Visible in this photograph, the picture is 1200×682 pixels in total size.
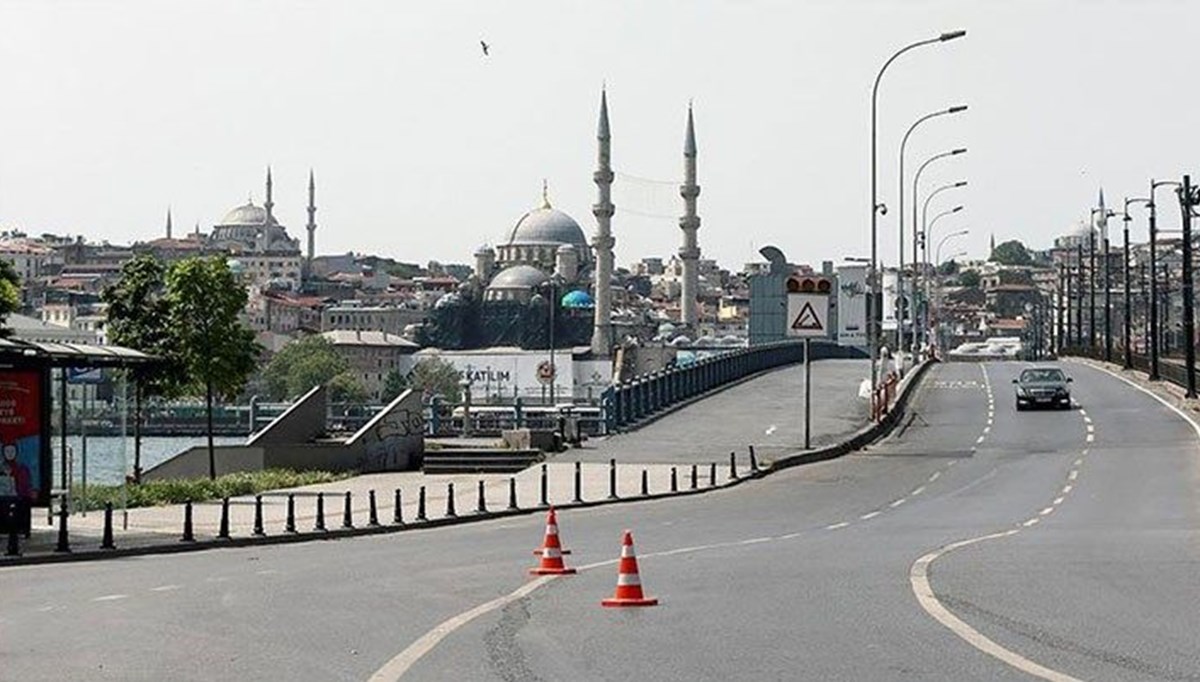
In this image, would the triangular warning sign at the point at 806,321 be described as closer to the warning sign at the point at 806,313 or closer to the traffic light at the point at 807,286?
the warning sign at the point at 806,313

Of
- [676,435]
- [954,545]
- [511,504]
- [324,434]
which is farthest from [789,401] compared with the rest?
[954,545]

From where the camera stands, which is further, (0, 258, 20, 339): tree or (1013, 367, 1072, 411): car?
(1013, 367, 1072, 411): car

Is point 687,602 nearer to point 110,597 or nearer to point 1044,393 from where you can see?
point 110,597

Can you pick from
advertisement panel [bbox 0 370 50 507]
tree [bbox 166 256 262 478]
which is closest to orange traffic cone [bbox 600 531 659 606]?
advertisement panel [bbox 0 370 50 507]

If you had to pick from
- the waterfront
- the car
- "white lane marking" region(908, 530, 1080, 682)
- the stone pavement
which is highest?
the car

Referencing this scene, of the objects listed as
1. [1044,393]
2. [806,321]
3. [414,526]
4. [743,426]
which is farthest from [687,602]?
[1044,393]

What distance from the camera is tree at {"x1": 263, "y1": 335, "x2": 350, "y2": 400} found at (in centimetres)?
16562

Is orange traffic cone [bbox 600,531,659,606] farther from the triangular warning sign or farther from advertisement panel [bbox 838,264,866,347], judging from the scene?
advertisement panel [bbox 838,264,866,347]

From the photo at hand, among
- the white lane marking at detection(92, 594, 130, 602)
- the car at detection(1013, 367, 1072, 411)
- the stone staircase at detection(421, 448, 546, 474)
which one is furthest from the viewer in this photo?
the car at detection(1013, 367, 1072, 411)

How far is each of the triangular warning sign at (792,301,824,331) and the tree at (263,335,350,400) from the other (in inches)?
4518

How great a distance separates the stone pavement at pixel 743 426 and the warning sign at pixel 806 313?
2831 millimetres

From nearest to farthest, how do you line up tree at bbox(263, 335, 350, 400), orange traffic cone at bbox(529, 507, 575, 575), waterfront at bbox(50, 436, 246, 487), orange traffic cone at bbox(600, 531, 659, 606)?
orange traffic cone at bbox(600, 531, 659, 606) < orange traffic cone at bbox(529, 507, 575, 575) < waterfront at bbox(50, 436, 246, 487) < tree at bbox(263, 335, 350, 400)

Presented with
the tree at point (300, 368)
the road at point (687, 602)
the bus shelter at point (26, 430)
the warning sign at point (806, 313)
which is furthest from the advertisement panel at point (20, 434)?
the tree at point (300, 368)

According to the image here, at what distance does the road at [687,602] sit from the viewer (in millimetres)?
14266
